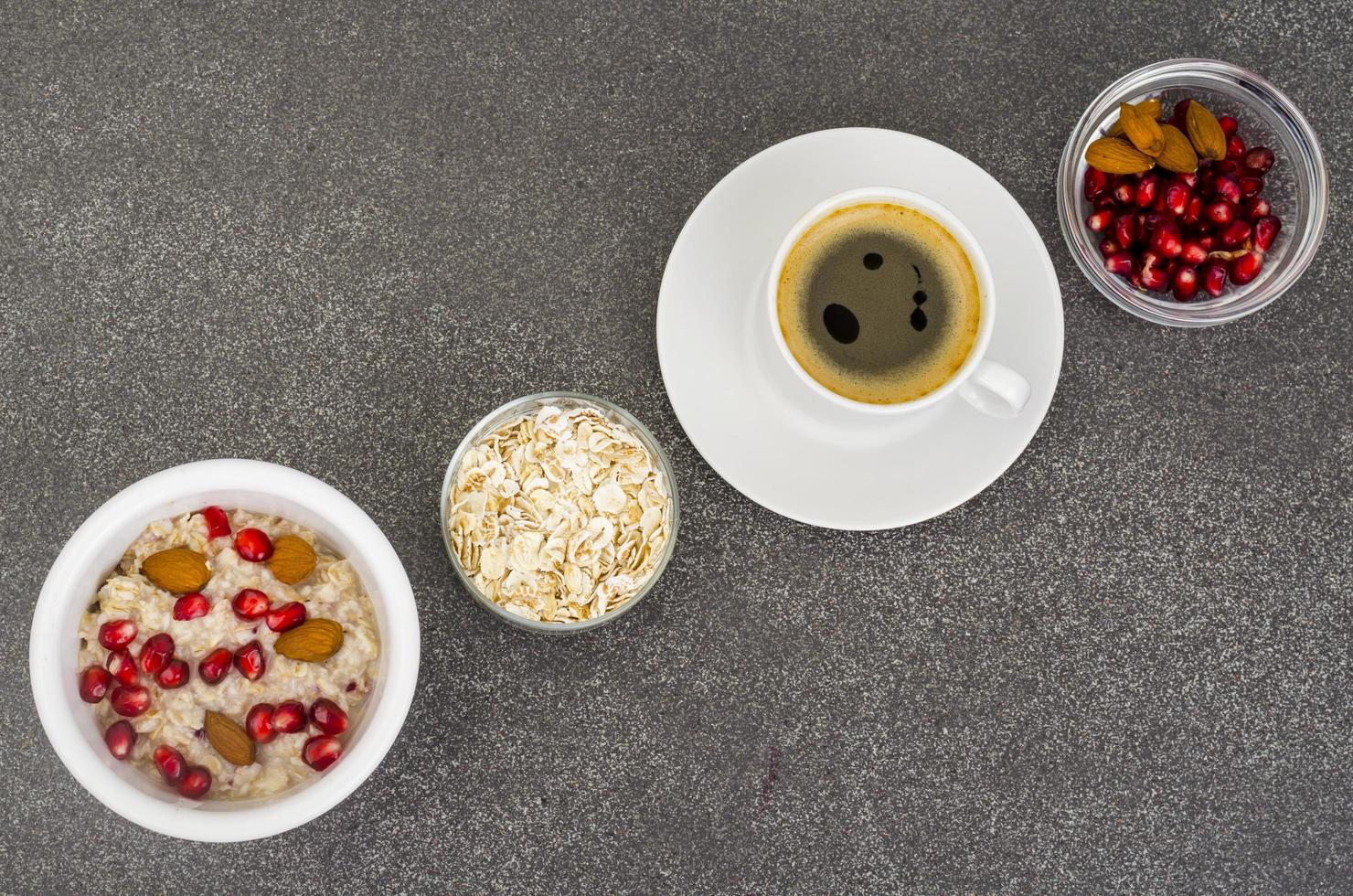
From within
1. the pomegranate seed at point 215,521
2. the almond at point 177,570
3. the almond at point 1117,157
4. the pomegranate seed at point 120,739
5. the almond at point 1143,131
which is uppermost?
the almond at point 1143,131

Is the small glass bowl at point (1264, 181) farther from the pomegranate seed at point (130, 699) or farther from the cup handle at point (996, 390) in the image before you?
the pomegranate seed at point (130, 699)

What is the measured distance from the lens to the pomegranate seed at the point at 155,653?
2.89 ft

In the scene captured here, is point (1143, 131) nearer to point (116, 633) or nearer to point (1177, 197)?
point (1177, 197)

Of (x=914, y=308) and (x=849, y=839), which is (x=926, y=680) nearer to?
(x=849, y=839)

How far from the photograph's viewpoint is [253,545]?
0.91m

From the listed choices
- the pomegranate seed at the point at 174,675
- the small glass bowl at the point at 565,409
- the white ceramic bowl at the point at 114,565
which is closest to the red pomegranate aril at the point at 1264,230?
the small glass bowl at the point at 565,409

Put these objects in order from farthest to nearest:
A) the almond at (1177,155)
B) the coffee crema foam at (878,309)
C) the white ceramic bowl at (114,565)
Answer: the almond at (1177,155) < the coffee crema foam at (878,309) < the white ceramic bowl at (114,565)

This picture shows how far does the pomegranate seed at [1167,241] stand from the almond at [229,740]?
1069 mm

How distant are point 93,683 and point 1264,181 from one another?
4.47 ft

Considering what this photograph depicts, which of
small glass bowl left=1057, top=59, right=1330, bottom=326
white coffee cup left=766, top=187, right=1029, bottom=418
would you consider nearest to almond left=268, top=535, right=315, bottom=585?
white coffee cup left=766, top=187, right=1029, bottom=418

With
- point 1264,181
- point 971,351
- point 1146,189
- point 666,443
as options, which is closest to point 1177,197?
point 1146,189

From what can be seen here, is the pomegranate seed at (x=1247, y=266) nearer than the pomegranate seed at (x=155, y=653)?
No

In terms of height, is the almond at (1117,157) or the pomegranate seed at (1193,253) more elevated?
the almond at (1117,157)

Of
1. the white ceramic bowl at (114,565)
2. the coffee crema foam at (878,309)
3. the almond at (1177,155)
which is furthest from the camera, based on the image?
the almond at (1177,155)
